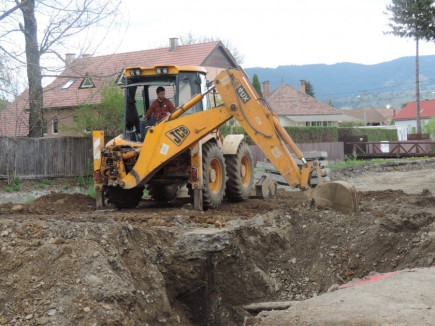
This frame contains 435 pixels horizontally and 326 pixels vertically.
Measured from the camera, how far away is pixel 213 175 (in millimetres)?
11242

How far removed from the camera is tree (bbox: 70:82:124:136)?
18156 mm

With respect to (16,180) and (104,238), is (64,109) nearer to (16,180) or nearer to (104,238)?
(16,180)

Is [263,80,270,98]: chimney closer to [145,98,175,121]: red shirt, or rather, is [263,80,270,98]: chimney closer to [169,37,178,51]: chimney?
[169,37,178,51]: chimney

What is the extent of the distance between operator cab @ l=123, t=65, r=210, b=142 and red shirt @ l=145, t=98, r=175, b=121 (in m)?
0.10

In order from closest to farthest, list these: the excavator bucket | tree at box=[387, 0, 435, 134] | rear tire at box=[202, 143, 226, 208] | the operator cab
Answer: the excavator bucket < rear tire at box=[202, 143, 226, 208] < the operator cab < tree at box=[387, 0, 435, 134]

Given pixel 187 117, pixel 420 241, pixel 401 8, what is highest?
pixel 401 8

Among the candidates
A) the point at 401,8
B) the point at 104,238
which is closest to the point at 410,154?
the point at 401,8

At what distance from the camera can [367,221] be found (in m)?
A: 8.71

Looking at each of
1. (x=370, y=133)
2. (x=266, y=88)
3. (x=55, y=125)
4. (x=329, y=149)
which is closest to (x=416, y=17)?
(x=55, y=125)

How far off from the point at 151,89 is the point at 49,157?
7008mm

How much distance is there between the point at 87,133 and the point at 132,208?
808cm

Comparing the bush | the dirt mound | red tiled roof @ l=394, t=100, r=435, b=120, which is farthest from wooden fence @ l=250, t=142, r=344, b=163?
red tiled roof @ l=394, t=100, r=435, b=120

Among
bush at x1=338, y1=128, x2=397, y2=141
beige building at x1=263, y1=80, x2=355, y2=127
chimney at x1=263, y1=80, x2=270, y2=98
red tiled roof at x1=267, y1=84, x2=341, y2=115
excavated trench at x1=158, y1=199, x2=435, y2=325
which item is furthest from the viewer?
chimney at x1=263, y1=80, x2=270, y2=98

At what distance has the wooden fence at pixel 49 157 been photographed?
17.0 m
